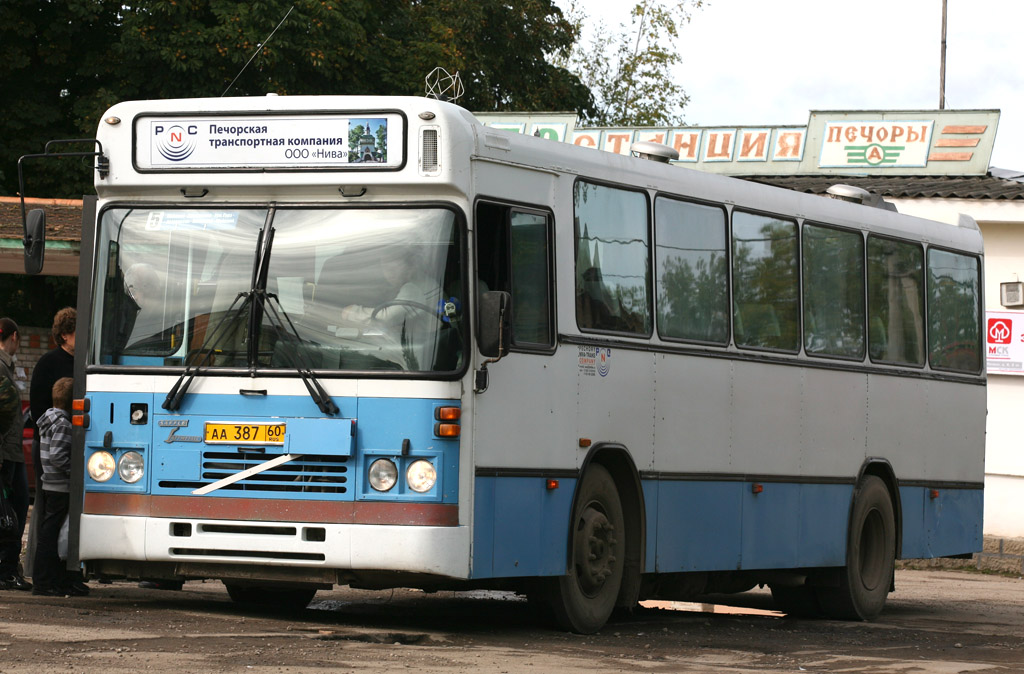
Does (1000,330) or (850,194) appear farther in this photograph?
(1000,330)

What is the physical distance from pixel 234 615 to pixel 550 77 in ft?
95.2

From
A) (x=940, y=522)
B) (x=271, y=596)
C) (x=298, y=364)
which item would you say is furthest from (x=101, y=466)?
(x=940, y=522)

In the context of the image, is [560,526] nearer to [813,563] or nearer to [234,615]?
[234,615]

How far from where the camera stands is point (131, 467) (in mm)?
10844

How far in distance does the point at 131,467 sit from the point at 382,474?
1.58 metres

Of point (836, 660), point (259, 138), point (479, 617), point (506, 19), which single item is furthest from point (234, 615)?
point (506, 19)

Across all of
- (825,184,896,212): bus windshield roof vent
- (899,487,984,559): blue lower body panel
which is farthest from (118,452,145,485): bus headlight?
(899,487,984,559): blue lower body panel

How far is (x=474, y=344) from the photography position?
34.1 feet

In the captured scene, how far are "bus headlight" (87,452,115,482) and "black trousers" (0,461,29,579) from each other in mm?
1820

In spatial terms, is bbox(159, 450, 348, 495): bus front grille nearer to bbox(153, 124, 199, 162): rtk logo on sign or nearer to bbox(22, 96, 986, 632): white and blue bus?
bbox(22, 96, 986, 632): white and blue bus

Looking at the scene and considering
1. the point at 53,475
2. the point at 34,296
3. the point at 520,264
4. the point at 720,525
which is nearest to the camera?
the point at 520,264

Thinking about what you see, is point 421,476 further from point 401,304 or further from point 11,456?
point 11,456

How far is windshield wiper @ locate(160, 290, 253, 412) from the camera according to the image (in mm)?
10656

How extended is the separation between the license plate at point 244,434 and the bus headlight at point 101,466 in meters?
0.67
